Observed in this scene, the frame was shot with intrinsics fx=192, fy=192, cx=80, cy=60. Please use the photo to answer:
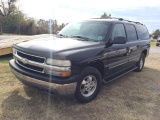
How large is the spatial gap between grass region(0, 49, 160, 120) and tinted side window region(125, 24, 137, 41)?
149cm

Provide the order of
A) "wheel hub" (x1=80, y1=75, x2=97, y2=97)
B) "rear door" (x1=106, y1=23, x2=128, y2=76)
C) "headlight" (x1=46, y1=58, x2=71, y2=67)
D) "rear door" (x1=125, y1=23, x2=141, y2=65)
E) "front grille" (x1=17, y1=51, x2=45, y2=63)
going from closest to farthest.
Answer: "headlight" (x1=46, y1=58, x2=71, y2=67) → "front grille" (x1=17, y1=51, x2=45, y2=63) → "wheel hub" (x1=80, y1=75, x2=97, y2=97) → "rear door" (x1=106, y1=23, x2=128, y2=76) → "rear door" (x1=125, y1=23, x2=141, y2=65)

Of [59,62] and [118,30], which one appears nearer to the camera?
[59,62]

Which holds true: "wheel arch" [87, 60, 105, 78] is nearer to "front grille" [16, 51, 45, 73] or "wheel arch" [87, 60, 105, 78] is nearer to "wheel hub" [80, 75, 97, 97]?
"wheel hub" [80, 75, 97, 97]

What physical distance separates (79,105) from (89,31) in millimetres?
1824

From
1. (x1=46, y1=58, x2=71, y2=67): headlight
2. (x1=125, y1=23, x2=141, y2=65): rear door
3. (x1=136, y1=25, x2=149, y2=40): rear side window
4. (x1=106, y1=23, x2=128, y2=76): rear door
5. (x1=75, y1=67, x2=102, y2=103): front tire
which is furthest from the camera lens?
(x1=136, y1=25, x2=149, y2=40): rear side window

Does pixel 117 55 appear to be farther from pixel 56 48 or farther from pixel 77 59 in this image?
pixel 56 48

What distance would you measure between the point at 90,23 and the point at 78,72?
72.1 inches

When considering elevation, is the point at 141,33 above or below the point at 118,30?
below

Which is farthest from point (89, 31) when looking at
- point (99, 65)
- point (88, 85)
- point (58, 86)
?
point (58, 86)

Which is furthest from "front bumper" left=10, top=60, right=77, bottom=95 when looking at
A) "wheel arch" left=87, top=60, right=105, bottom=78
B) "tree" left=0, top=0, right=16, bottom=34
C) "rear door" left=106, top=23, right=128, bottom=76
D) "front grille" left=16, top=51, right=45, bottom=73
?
"tree" left=0, top=0, right=16, bottom=34

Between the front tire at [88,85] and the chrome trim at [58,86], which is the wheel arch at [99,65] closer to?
the front tire at [88,85]

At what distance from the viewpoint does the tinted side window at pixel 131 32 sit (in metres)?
5.61

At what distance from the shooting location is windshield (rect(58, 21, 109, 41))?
454 cm

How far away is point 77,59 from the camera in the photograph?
3512 mm
